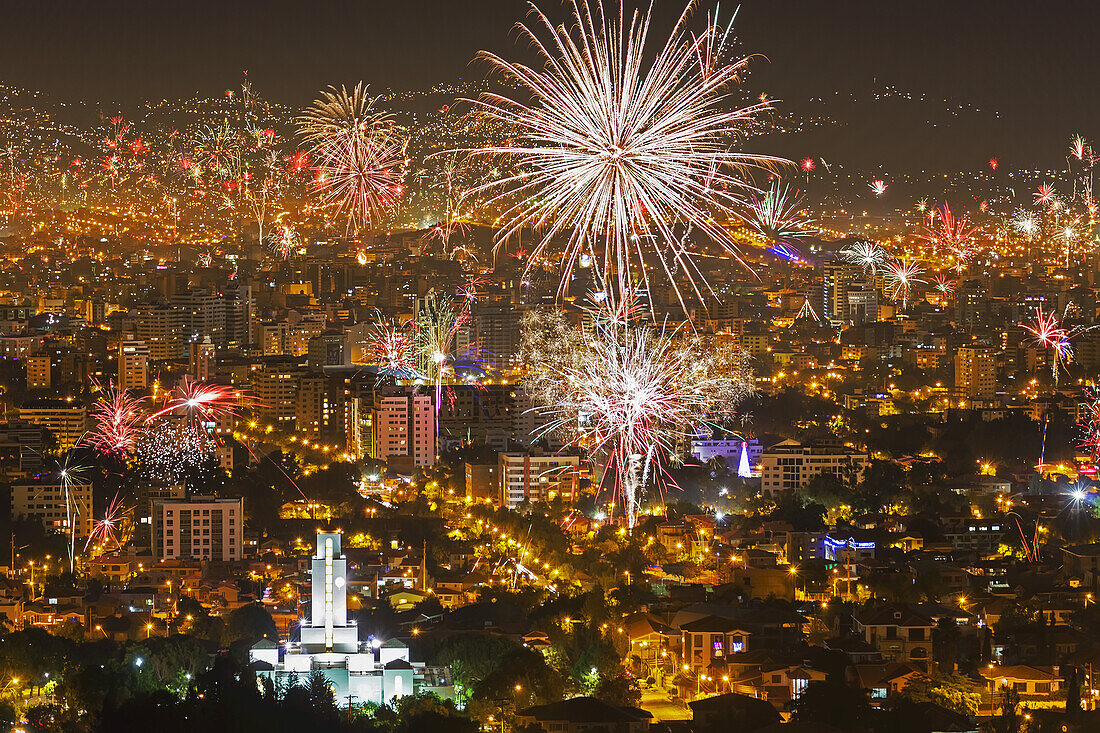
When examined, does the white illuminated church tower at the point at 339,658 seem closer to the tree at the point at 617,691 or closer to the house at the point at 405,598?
the tree at the point at 617,691

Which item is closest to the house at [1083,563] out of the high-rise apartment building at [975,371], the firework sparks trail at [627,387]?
the firework sparks trail at [627,387]

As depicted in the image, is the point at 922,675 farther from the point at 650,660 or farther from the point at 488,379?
the point at 488,379

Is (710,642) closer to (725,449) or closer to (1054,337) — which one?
(725,449)

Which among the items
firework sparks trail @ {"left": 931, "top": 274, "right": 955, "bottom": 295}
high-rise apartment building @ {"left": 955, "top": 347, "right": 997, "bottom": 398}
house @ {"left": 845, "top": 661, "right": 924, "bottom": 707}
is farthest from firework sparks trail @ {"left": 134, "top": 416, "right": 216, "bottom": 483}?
firework sparks trail @ {"left": 931, "top": 274, "right": 955, "bottom": 295}

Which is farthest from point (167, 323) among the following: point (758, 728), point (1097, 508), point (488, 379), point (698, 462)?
point (758, 728)

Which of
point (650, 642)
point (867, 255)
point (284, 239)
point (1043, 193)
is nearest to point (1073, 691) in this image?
point (650, 642)

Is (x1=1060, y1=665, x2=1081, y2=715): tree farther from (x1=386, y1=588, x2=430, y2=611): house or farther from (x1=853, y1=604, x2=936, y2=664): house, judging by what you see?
(x1=386, y1=588, x2=430, y2=611): house

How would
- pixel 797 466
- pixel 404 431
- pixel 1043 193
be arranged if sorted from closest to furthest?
1. pixel 797 466
2. pixel 404 431
3. pixel 1043 193
